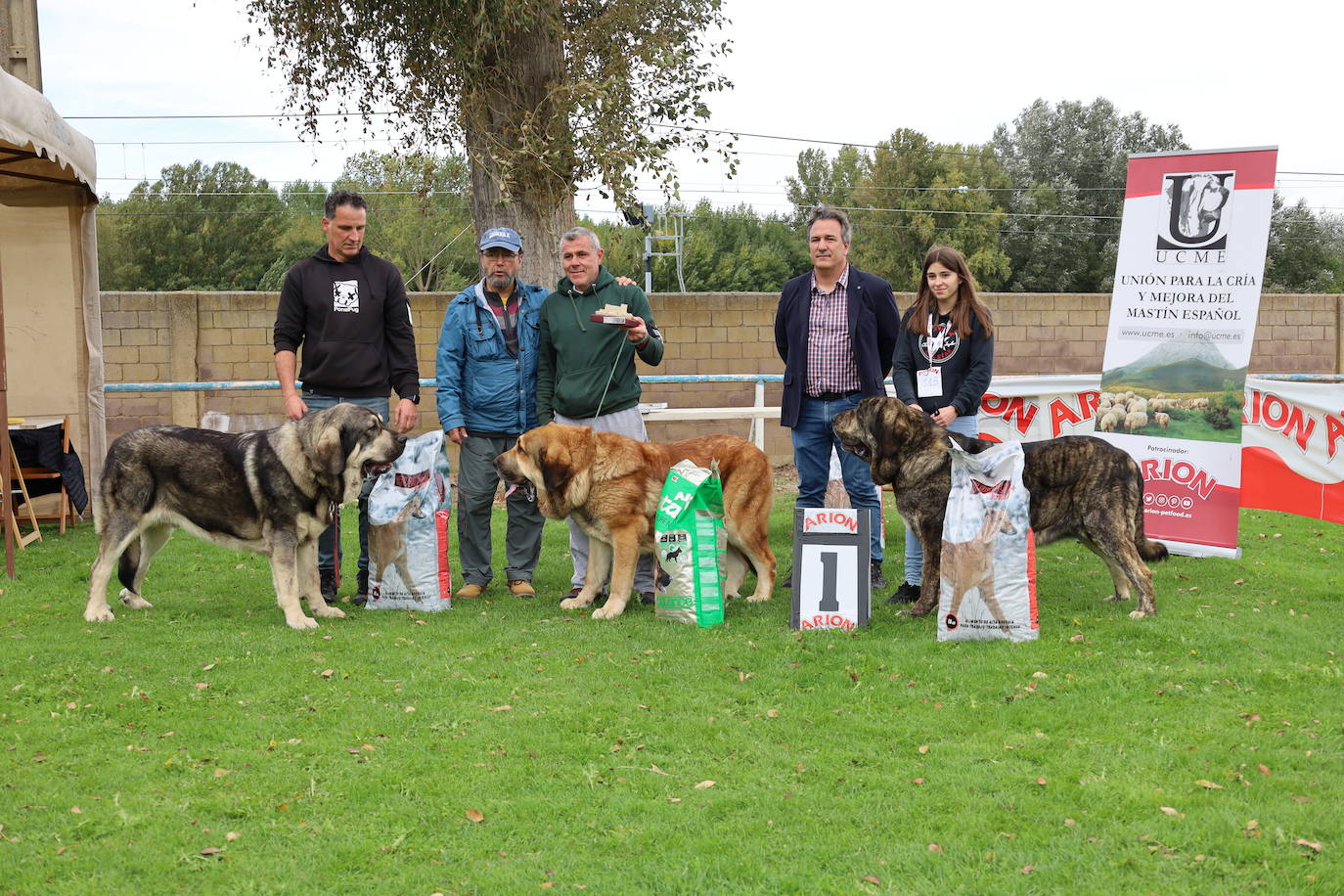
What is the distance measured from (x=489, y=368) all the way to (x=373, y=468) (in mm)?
1048

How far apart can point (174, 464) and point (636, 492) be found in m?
2.71

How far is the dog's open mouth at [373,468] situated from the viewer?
626cm

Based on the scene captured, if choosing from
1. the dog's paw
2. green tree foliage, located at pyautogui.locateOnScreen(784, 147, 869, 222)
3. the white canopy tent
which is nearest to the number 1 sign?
the dog's paw

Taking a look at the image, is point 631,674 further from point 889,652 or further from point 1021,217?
point 1021,217

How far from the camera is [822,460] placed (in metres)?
6.94

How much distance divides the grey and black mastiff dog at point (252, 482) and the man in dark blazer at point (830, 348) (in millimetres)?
2535

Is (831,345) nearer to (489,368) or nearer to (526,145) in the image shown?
(489,368)

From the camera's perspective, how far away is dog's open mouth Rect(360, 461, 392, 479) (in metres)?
6.26

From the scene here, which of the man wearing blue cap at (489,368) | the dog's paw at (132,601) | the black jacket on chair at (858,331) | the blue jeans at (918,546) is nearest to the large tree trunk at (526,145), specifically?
the man wearing blue cap at (489,368)

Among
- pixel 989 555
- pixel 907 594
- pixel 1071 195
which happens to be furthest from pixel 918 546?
pixel 1071 195

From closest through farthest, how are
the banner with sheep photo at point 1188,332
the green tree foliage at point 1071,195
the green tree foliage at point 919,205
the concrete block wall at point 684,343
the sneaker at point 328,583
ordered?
the sneaker at point 328,583
the banner with sheep photo at point 1188,332
the concrete block wall at point 684,343
the green tree foliage at point 1071,195
the green tree foliage at point 919,205

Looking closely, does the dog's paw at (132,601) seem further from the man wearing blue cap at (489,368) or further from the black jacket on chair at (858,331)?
the black jacket on chair at (858,331)

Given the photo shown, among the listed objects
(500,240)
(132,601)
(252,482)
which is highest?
(500,240)

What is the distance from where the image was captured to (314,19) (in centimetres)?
1162
